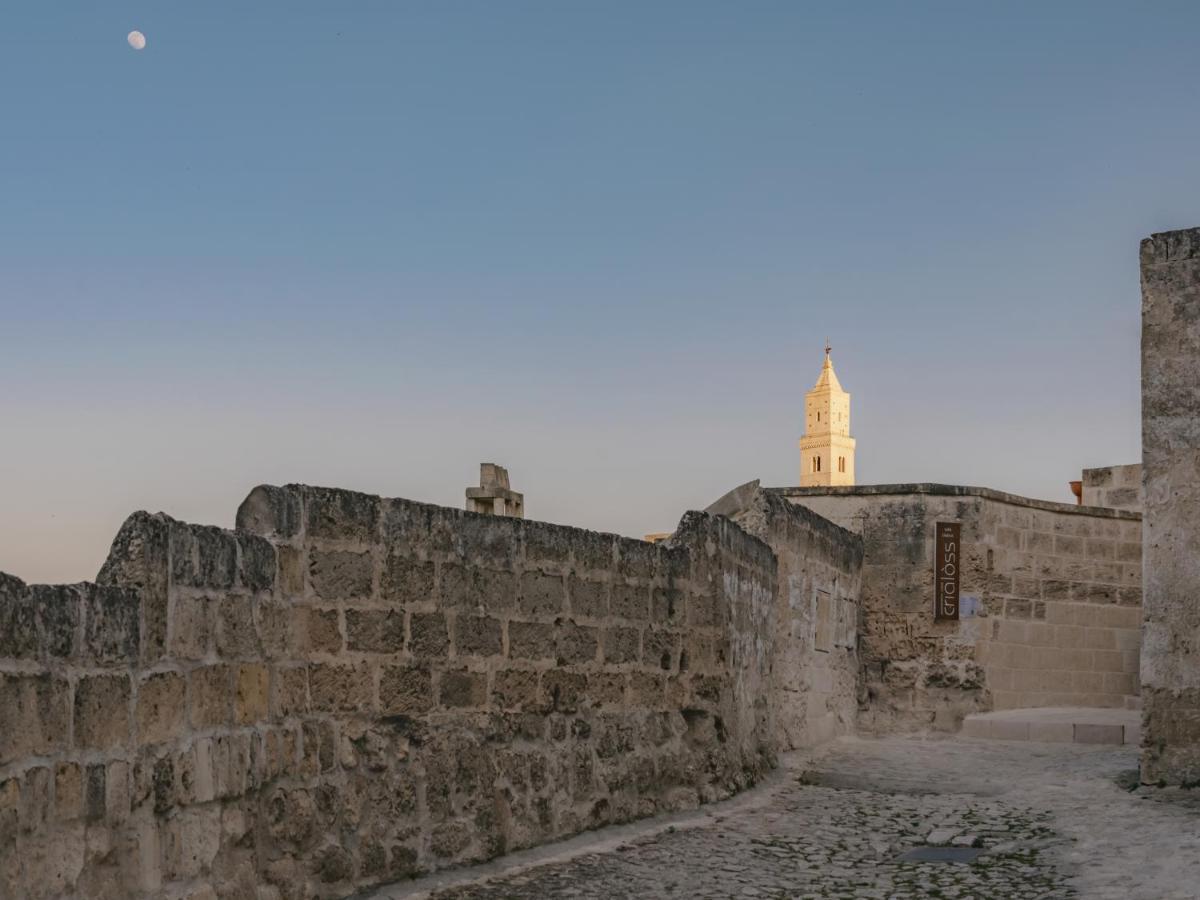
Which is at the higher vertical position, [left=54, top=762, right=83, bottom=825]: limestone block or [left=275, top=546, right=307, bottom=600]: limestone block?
[left=275, top=546, right=307, bottom=600]: limestone block

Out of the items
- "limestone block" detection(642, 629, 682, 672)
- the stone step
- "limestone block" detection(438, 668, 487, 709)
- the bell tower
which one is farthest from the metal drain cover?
the bell tower

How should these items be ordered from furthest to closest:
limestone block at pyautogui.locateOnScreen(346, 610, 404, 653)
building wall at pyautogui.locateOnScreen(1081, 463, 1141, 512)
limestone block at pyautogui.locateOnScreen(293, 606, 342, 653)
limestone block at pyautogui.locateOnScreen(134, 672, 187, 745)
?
building wall at pyautogui.locateOnScreen(1081, 463, 1141, 512) < limestone block at pyautogui.locateOnScreen(346, 610, 404, 653) < limestone block at pyautogui.locateOnScreen(293, 606, 342, 653) < limestone block at pyautogui.locateOnScreen(134, 672, 187, 745)

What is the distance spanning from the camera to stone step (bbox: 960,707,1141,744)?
12.0 metres

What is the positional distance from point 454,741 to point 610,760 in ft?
4.62

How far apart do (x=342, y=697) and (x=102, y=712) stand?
1486mm

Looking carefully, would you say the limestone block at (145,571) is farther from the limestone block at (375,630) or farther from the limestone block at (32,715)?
the limestone block at (375,630)

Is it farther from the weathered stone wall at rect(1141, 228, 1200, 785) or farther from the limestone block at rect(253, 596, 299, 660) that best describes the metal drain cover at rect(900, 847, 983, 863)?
the limestone block at rect(253, 596, 299, 660)

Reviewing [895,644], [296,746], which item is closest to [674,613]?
[296,746]

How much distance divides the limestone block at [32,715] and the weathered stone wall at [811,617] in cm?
723

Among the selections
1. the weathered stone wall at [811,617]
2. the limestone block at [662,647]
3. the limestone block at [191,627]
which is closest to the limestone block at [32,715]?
the limestone block at [191,627]

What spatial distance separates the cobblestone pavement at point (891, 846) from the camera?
5914 mm

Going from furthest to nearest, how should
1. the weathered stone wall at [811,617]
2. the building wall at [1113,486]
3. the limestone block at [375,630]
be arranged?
1. the building wall at [1113,486]
2. the weathered stone wall at [811,617]
3. the limestone block at [375,630]

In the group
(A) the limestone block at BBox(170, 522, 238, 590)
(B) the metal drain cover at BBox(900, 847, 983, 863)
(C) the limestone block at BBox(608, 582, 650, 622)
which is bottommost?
(B) the metal drain cover at BBox(900, 847, 983, 863)

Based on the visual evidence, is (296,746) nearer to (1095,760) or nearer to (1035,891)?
(1035,891)
